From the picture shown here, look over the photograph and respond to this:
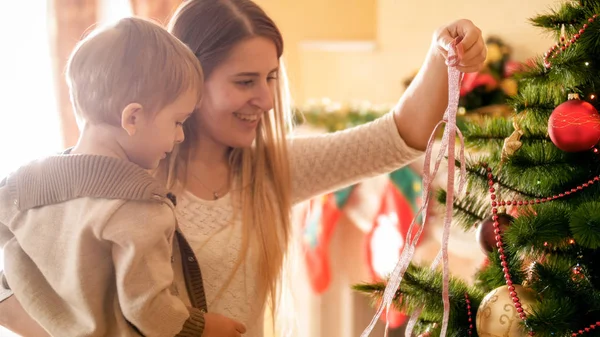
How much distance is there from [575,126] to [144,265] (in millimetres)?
555

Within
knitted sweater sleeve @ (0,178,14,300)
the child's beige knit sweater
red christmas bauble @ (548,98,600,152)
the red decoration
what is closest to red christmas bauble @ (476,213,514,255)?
red christmas bauble @ (548,98,600,152)

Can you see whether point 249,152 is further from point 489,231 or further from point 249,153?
point 489,231

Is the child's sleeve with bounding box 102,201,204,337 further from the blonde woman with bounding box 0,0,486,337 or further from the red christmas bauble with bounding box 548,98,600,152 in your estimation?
the red christmas bauble with bounding box 548,98,600,152

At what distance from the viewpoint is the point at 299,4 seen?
4340 millimetres

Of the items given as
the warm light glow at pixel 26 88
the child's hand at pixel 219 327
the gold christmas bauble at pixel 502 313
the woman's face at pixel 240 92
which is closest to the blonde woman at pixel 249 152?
the woman's face at pixel 240 92

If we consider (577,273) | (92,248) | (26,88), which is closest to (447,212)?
(577,273)

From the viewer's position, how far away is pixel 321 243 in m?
2.73

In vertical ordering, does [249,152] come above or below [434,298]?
above

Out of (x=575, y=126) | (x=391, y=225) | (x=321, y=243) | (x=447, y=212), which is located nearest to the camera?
(x=575, y=126)

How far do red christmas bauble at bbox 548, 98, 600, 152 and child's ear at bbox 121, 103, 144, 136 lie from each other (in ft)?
1.72

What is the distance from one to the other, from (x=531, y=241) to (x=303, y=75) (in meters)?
3.55

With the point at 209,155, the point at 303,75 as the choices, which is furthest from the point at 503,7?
the point at 303,75

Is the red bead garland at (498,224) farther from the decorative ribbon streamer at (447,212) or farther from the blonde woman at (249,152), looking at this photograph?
the blonde woman at (249,152)

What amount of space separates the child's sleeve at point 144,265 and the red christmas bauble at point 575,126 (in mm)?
505
